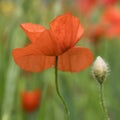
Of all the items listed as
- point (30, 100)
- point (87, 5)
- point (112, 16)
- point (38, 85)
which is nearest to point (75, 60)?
point (30, 100)

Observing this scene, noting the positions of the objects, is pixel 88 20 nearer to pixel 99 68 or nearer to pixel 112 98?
pixel 112 98

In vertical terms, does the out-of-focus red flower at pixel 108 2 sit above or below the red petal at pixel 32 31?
above

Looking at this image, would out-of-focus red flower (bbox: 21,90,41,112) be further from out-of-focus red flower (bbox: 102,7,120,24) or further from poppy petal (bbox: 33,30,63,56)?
poppy petal (bbox: 33,30,63,56)

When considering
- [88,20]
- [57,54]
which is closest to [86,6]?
[88,20]

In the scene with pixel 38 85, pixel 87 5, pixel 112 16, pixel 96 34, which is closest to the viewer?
pixel 38 85

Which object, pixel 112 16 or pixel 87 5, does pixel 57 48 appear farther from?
pixel 87 5

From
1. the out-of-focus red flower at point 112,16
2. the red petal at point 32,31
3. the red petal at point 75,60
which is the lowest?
the red petal at point 75,60

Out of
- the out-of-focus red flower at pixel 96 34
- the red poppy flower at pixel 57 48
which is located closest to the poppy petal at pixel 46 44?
the red poppy flower at pixel 57 48

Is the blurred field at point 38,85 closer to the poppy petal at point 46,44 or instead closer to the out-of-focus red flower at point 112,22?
the out-of-focus red flower at point 112,22

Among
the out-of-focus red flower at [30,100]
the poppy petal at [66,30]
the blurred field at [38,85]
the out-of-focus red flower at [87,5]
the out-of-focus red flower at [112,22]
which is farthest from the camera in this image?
the out-of-focus red flower at [87,5]
